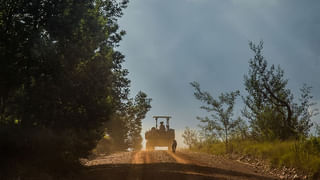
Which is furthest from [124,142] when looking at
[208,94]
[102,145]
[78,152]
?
[78,152]

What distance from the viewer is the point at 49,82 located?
15.5 metres

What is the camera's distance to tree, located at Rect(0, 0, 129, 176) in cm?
1474

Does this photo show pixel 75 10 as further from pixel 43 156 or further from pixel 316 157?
pixel 316 157

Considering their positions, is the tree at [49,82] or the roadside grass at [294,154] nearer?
the tree at [49,82]

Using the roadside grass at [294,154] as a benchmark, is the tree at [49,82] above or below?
above

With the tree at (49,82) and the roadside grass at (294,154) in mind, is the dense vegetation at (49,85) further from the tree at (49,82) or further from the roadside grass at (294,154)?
the roadside grass at (294,154)

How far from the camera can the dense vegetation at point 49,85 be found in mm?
14672

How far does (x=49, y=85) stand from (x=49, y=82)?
21 cm

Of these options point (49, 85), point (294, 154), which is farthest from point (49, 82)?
point (294, 154)

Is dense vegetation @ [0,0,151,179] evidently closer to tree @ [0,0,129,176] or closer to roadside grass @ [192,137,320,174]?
tree @ [0,0,129,176]

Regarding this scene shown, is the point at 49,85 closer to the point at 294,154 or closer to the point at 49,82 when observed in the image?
the point at 49,82

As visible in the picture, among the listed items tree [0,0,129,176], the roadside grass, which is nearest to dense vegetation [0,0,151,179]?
tree [0,0,129,176]

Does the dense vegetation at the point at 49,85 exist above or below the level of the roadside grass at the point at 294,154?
above

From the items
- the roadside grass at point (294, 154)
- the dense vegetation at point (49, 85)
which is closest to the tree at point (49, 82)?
the dense vegetation at point (49, 85)
